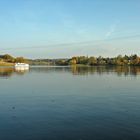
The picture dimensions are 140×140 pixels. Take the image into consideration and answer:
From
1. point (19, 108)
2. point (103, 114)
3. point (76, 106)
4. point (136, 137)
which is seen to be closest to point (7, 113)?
point (19, 108)

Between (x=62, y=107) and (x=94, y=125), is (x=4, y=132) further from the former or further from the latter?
(x=62, y=107)

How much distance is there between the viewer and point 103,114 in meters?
21.0

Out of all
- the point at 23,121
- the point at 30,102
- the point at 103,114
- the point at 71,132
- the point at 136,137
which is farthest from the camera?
the point at 30,102

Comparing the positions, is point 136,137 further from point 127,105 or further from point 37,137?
point 127,105

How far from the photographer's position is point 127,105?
25.3 metres

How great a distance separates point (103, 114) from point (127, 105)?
535 cm

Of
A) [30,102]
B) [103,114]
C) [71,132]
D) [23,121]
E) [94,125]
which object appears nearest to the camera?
[71,132]

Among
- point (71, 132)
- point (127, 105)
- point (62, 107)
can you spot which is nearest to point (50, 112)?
point (62, 107)

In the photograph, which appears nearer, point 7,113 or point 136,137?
point 136,137

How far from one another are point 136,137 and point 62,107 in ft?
34.4

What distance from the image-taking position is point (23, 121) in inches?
736

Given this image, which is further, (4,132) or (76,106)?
(76,106)

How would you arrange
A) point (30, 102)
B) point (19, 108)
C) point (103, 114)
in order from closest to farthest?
point (103, 114) < point (19, 108) < point (30, 102)

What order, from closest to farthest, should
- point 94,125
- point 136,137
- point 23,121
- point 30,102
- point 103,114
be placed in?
point 136,137
point 94,125
point 23,121
point 103,114
point 30,102
